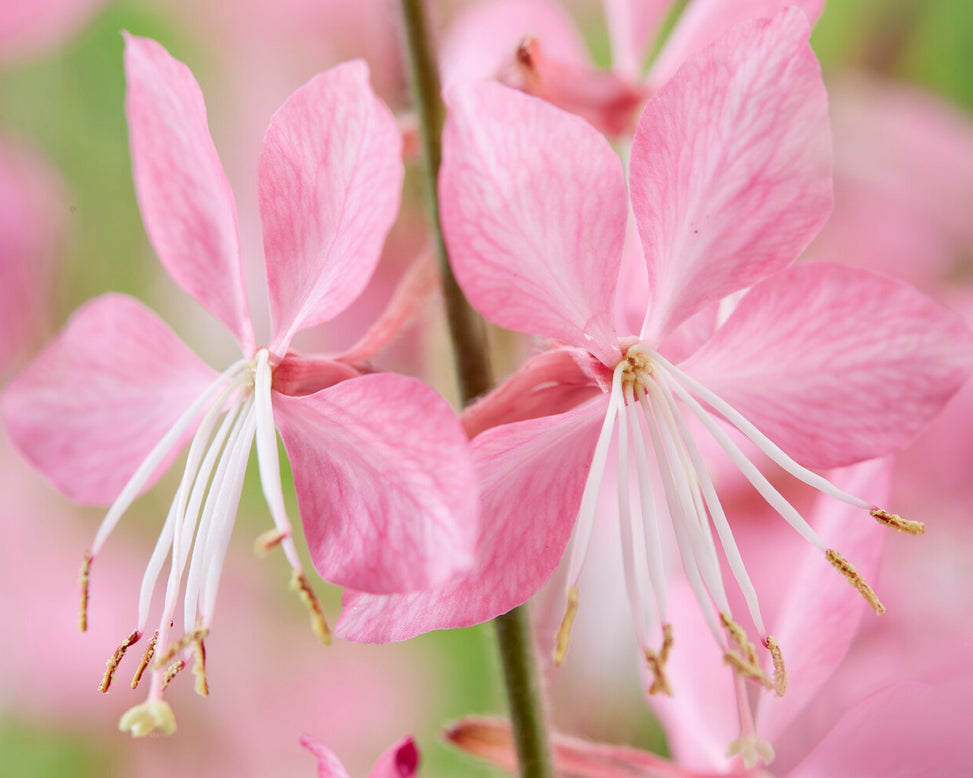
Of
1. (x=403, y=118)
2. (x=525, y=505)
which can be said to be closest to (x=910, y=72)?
(x=403, y=118)

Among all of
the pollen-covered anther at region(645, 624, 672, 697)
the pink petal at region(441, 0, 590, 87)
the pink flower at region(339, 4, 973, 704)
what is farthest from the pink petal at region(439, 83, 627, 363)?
the pink petal at region(441, 0, 590, 87)

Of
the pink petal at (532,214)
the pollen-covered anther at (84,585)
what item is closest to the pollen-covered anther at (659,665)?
the pink petal at (532,214)

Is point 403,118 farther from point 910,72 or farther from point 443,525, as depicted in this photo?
point 910,72

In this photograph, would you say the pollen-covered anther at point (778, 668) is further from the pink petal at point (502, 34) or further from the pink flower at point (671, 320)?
the pink petal at point (502, 34)

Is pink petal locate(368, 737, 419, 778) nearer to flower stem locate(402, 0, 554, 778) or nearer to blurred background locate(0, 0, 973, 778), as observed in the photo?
flower stem locate(402, 0, 554, 778)

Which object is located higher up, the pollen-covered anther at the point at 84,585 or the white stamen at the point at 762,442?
the white stamen at the point at 762,442

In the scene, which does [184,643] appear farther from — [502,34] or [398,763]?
[502,34]
